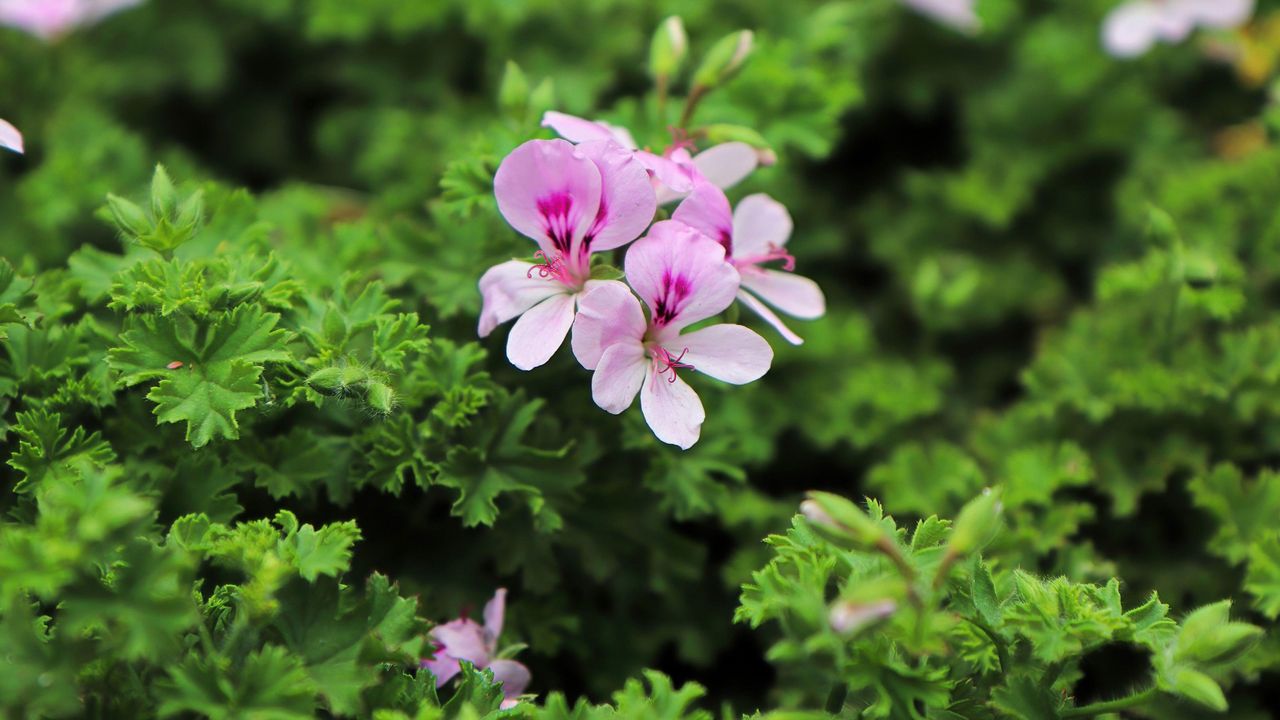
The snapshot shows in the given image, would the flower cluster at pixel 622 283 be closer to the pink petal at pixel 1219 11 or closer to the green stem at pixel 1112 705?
the green stem at pixel 1112 705

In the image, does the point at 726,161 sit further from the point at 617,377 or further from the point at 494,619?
the point at 494,619

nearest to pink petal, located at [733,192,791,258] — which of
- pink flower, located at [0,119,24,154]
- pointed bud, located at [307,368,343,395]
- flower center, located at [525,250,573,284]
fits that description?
flower center, located at [525,250,573,284]

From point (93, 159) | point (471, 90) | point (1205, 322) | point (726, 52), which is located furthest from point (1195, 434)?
point (93, 159)

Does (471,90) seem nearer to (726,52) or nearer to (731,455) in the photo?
(726,52)

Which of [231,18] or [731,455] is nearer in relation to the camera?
[731,455]

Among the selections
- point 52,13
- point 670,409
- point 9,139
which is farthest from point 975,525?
point 52,13

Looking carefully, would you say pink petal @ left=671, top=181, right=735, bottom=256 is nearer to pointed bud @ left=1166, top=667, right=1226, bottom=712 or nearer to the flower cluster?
the flower cluster
